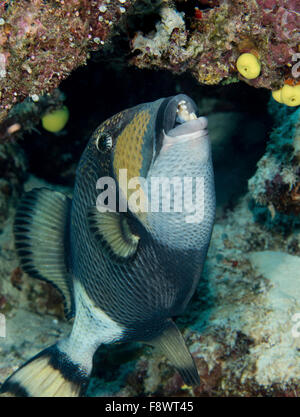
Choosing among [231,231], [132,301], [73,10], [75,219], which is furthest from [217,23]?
[231,231]

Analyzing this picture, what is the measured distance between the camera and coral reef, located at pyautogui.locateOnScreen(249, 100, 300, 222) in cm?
284

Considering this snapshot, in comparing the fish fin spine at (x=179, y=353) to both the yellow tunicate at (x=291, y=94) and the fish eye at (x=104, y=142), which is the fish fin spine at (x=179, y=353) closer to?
the fish eye at (x=104, y=142)

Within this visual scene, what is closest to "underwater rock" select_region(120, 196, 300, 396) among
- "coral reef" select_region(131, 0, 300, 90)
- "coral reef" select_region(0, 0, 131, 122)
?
"coral reef" select_region(131, 0, 300, 90)

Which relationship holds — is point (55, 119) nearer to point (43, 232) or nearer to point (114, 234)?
point (43, 232)

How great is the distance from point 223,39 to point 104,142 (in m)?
1.29

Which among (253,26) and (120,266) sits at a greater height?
(253,26)

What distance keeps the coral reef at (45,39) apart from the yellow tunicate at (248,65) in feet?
3.03

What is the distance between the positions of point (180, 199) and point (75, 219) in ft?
2.96

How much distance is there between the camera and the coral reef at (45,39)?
169cm

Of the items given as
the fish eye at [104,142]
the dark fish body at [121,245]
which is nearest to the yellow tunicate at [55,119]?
the dark fish body at [121,245]

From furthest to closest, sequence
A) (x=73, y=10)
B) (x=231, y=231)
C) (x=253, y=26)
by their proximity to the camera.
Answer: (x=231, y=231)
(x=253, y=26)
(x=73, y=10)

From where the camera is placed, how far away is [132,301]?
80.6 inches

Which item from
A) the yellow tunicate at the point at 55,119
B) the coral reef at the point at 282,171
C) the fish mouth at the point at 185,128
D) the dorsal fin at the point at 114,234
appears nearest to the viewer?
the fish mouth at the point at 185,128

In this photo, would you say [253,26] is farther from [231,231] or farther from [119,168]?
[231,231]
